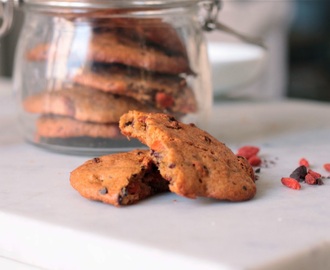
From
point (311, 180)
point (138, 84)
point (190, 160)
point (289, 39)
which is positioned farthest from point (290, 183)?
point (289, 39)

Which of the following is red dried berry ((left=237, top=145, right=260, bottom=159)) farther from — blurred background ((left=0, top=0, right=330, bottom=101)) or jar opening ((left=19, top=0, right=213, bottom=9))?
blurred background ((left=0, top=0, right=330, bottom=101))

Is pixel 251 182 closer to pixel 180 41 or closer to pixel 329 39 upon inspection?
pixel 180 41

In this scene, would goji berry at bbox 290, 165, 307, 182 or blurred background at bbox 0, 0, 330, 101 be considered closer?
goji berry at bbox 290, 165, 307, 182

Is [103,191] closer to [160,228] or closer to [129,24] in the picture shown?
[160,228]

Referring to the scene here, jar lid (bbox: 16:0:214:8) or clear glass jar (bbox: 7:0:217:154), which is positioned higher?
jar lid (bbox: 16:0:214:8)

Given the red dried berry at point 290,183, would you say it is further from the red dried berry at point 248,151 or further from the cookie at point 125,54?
the cookie at point 125,54

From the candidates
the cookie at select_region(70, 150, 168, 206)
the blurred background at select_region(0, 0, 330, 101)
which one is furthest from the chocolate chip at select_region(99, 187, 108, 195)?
the blurred background at select_region(0, 0, 330, 101)

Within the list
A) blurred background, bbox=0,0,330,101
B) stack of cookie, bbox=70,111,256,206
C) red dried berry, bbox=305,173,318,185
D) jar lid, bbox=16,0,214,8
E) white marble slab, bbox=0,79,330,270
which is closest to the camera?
white marble slab, bbox=0,79,330,270

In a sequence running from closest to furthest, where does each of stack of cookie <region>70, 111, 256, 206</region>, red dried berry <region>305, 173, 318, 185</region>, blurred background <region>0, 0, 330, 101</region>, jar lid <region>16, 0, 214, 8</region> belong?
stack of cookie <region>70, 111, 256, 206</region>, red dried berry <region>305, 173, 318, 185</region>, jar lid <region>16, 0, 214, 8</region>, blurred background <region>0, 0, 330, 101</region>
